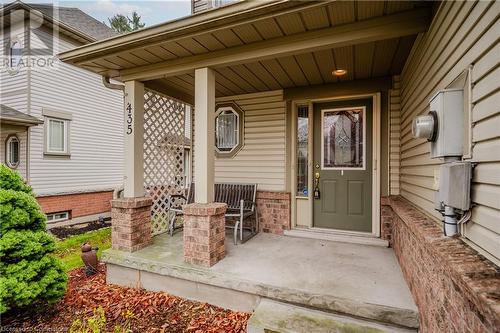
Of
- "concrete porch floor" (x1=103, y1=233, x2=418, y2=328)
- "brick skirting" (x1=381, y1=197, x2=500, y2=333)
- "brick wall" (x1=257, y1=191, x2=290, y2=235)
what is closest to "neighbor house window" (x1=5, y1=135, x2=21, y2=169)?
"concrete porch floor" (x1=103, y1=233, x2=418, y2=328)

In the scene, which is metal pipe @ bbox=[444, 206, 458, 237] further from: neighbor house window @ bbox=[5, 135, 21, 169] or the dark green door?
neighbor house window @ bbox=[5, 135, 21, 169]

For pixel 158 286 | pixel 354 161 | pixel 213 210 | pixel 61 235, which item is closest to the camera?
pixel 213 210

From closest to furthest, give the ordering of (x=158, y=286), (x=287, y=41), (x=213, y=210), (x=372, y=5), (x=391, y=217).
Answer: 1. (x=372, y=5)
2. (x=287, y=41)
3. (x=213, y=210)
4. (x=158, y=286)
5. (x=391, y=217)

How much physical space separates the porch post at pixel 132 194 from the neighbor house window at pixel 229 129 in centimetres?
157

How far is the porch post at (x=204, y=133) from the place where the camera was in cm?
296

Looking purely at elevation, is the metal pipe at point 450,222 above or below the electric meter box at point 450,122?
below

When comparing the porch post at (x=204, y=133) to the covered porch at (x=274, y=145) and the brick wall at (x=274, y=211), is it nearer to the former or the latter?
the covered porch at (x=274, y=145)

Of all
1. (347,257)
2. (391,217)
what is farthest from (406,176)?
(347,257)

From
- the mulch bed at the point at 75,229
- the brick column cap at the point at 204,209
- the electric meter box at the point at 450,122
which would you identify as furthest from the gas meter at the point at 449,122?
the mulch bed at the point at 75,229

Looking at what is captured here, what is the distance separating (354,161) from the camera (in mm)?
3939

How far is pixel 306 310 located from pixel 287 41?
8.33 ft

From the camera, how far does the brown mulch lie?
2.35m

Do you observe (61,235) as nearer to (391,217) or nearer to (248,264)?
(248,264)

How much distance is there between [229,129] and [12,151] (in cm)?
617
